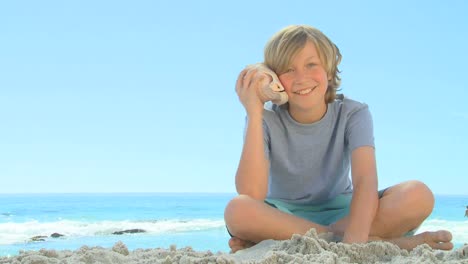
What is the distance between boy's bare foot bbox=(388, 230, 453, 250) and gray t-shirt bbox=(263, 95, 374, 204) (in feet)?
1.90

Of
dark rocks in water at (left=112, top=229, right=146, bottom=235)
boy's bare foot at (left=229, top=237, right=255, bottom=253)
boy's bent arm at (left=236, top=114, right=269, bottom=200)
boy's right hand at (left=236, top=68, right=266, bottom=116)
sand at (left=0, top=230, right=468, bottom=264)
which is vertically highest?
boy's right hand at (left=236, top=68, right=266, bottom=116)

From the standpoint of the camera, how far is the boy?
2916 mm

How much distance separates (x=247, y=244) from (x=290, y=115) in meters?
0.89

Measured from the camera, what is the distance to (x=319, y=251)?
7.78ft

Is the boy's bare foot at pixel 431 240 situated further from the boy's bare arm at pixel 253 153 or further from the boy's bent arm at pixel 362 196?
the boy's bare arm at pixel 253 153

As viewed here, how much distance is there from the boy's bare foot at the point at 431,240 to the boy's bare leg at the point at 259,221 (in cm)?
53

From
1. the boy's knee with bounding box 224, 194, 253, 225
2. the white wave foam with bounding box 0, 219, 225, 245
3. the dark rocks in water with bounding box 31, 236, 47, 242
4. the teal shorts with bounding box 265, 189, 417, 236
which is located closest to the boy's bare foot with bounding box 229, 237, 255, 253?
the boy's knee with bounding box 224, 194, 253, 225

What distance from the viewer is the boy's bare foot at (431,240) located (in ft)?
9.78

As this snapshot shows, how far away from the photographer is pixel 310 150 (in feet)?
11.0

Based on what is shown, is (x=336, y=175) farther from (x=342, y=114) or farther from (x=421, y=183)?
(x=421, y=183)

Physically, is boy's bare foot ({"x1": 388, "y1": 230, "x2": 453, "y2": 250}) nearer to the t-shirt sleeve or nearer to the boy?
the boy

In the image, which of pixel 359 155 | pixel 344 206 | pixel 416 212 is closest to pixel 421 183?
pixel 416 212

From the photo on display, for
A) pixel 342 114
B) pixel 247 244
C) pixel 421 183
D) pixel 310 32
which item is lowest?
pixel 247 244

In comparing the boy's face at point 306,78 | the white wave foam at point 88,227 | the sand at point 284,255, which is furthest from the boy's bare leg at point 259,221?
the white wave foam at point 88,227
